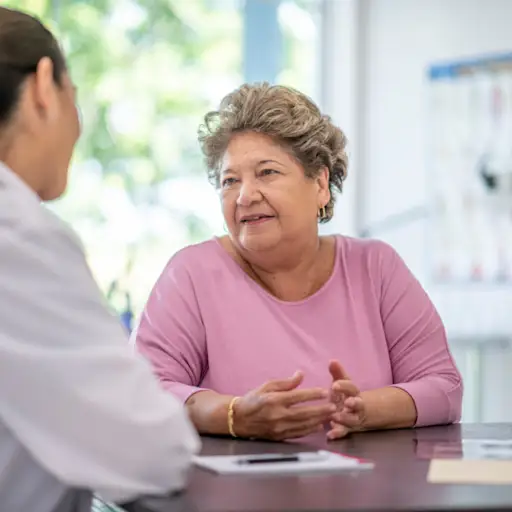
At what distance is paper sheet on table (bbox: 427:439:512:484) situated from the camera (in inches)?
52.4

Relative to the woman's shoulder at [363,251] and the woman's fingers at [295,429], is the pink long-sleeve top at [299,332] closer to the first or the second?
the woman's shoulder at [363,251]

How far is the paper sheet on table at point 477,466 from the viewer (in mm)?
1331

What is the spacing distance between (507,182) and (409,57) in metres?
0.75

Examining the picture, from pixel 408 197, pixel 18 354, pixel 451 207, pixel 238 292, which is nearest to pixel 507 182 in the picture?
pixel 451 207

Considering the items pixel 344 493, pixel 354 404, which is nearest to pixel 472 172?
pixel 354 404

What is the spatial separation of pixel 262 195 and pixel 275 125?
150mm

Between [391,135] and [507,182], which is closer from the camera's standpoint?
[507,182]

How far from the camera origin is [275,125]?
2180 millimetres

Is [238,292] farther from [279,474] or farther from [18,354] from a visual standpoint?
A: [18,354]

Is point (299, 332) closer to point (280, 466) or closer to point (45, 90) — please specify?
point (280, 466)

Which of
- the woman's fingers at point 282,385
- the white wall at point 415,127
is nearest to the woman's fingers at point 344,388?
the woman's fingers at point 282,385

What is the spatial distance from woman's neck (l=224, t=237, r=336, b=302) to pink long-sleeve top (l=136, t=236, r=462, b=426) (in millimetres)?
32

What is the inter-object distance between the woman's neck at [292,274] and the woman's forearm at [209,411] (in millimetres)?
383

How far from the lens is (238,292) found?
7.06 feet
